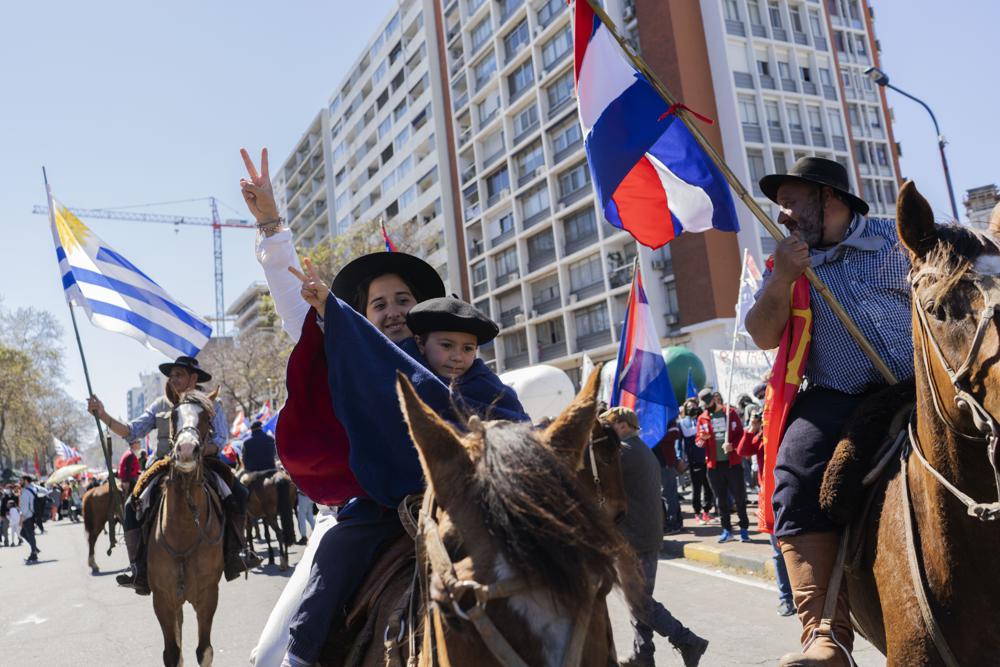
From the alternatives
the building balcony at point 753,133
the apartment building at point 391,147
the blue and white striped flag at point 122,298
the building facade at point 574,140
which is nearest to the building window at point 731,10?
the building facade at point 574,140

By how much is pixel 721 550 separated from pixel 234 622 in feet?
20.5

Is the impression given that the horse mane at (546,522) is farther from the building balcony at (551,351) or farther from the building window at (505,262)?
the building window at (505,262)

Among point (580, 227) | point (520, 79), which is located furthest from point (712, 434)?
point (520, 79)

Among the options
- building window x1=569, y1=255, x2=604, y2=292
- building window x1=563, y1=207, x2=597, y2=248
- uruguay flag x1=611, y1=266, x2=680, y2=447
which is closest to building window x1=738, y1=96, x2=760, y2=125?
building window x1=563, y1=207, x2=597, y2=248

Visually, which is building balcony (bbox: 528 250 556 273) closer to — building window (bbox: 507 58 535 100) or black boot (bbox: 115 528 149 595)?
building window (bbox: 507 58 535 100)

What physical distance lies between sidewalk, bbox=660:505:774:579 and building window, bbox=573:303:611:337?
103ft

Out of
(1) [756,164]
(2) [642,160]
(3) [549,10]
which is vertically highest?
(3) [549,10]

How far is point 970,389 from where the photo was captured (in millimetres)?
2422

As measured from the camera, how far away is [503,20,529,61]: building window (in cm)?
5097

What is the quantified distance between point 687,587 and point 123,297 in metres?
7.15

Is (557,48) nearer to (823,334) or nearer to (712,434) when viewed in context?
(712,434)

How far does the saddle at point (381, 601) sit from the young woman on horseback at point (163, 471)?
16.9ft

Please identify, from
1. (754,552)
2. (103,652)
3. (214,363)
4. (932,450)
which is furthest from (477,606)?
(214,363)

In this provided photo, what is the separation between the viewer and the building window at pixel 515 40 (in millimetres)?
50969
